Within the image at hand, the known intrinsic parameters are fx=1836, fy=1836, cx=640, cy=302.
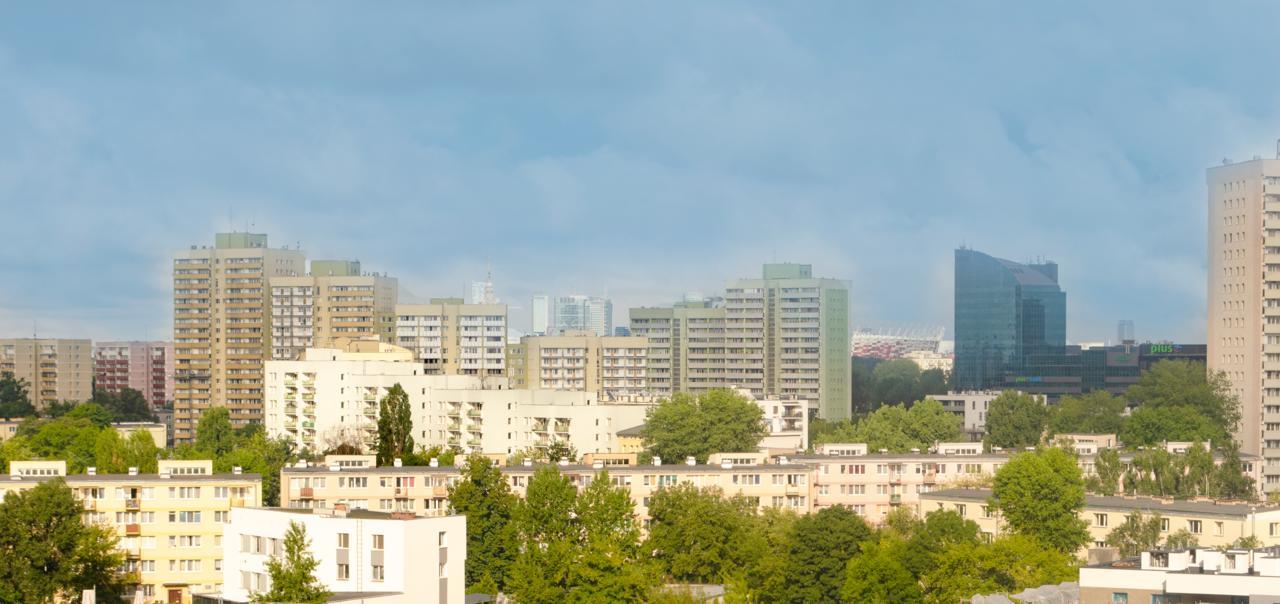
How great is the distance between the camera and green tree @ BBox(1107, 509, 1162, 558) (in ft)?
161

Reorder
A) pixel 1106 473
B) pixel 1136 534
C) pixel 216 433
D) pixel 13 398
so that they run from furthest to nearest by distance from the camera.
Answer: pixel 13 398 → pixel 216 433 → pixel 1106 473 → pixel 1136 534

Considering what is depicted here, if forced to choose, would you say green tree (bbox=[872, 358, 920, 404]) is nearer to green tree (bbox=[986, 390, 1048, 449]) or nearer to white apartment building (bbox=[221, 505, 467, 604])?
green tree (bbox=[986, 390, 1048, 449])

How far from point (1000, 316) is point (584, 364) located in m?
39.2

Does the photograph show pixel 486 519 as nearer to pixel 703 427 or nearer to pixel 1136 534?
pixel 1136 534

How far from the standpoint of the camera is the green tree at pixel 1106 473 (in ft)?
207

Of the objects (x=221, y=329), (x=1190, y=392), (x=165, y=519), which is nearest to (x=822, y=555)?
(x=165, y=519)

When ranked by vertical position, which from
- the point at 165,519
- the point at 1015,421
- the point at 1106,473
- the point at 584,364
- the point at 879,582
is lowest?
the point at 879,582

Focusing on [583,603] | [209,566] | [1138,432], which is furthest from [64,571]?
[1138,432]

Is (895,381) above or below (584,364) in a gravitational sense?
below

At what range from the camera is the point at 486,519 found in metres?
47.4

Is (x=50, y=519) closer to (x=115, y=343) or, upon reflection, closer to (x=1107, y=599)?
(x=1107, y=599)

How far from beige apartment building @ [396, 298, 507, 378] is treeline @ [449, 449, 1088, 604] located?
5929 cm

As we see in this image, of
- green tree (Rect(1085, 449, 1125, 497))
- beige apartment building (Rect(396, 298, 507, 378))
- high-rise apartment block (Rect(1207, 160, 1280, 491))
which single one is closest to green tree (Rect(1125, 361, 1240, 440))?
high-rise apartment block (Rect(1207, 160, 1280, 491))

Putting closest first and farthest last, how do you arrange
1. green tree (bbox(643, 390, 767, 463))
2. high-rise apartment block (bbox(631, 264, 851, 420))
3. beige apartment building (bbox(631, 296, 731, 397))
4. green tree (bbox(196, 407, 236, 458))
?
1. green tree (bbox(643, 390, 767, 463))
2. green tree (bbox(196, 407, 236, 458))
3. high-rise apartment block (bbox(631, 264, 851, 420))
4. beige apartment building (bbox(631, 296, 731, 397))
